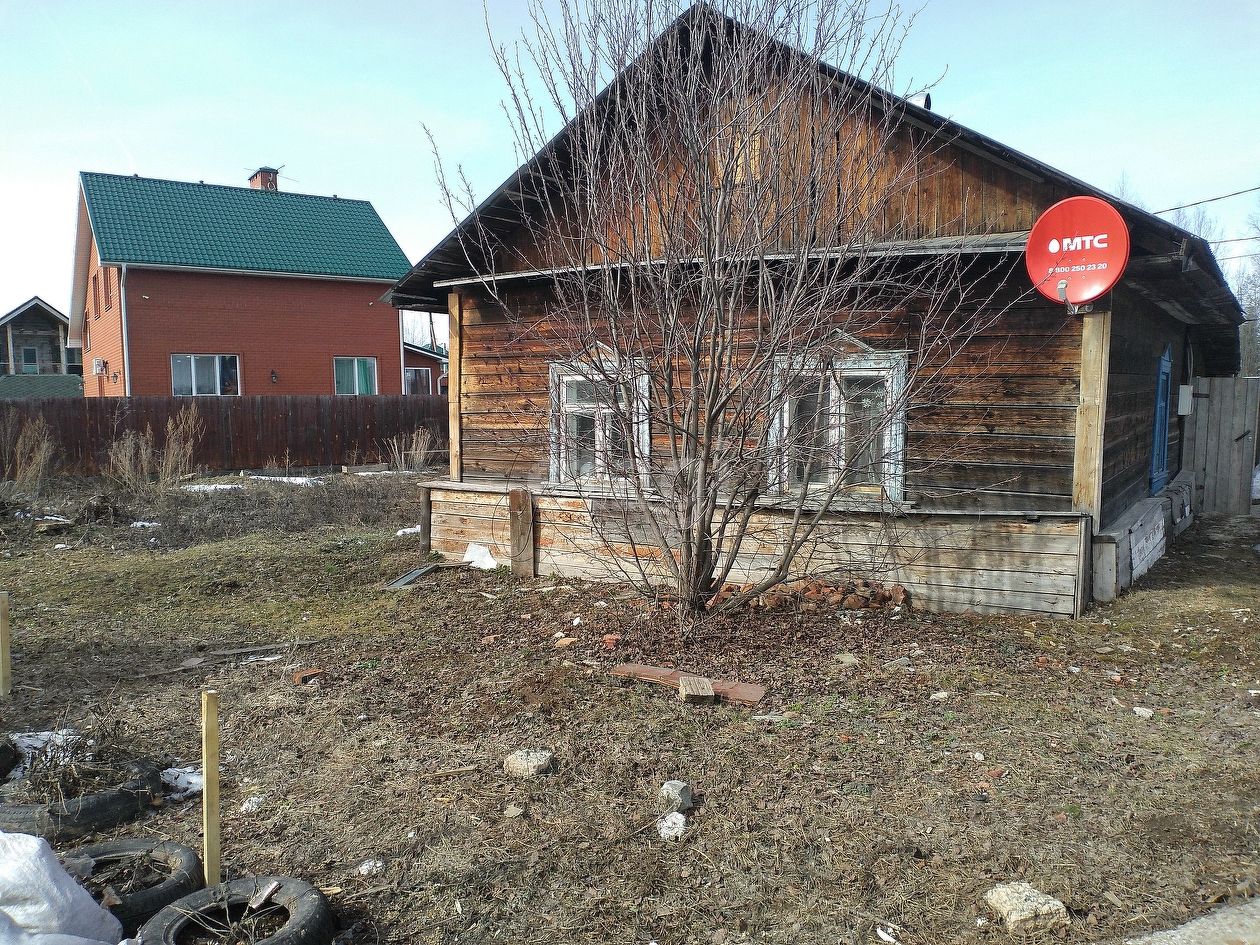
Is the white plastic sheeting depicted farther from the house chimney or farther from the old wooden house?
the house chimney

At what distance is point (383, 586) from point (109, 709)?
3463 mm

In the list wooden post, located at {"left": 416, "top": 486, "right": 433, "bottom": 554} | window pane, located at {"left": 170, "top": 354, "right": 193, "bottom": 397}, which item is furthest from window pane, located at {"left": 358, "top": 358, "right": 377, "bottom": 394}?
wooden post, located at {"left": 416, "top": 486, "right": 433, "bottom": 554}

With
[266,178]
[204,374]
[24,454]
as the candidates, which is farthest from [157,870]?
[266,178]

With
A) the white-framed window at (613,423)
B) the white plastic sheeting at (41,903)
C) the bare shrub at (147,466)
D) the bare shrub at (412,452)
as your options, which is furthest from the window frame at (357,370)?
the white plastic sheeting at (41,903)

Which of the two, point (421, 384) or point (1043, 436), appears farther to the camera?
point (421, 384)

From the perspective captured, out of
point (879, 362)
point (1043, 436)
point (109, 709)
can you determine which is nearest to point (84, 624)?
point (109, 709)

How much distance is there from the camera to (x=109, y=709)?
5.42m

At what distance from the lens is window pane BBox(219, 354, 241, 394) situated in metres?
22.2

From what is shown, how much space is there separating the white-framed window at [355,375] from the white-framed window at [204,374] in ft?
8.34

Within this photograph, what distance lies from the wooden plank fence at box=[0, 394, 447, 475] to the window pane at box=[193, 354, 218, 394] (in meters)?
3.63

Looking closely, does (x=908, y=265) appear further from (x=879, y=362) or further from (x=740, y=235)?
(x=740, y=235)

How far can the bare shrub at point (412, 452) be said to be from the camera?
1784cm

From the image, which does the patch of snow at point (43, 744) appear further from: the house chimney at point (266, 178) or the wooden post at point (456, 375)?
the house chimney at point (266, 178)

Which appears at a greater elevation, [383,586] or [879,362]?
[879,362]
